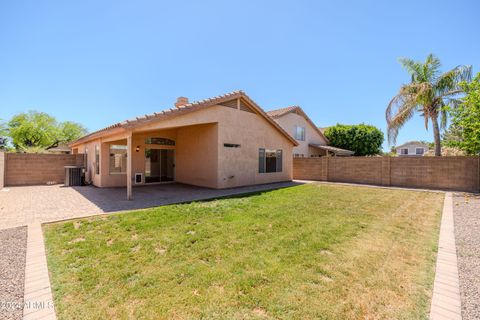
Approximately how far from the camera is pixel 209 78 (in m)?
18.1

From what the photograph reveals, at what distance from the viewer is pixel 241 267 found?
3455 mm

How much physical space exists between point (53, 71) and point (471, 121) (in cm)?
2918

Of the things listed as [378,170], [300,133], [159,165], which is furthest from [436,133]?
[159,165]

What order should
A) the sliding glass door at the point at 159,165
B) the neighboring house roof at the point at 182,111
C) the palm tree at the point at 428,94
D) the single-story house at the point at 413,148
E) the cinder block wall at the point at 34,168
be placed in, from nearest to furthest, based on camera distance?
1. the neighboring house roof at the point at 182,111
2. the cinder block wall at the point at 34,168
3. the sliding glass door at the point at 159,165
4. the palm tree at the point at 428,94
5. the single-story house at the point at 413,148

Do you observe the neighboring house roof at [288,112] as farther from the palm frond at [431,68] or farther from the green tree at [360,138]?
the palm frond at [431,68]

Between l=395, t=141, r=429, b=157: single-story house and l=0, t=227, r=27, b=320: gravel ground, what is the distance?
53.9m

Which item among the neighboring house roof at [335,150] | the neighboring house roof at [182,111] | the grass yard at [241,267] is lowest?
the grass yard at [241,267]

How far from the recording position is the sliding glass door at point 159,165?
46.0 feet

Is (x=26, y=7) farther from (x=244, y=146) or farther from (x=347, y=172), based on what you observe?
(x=347, y=172)

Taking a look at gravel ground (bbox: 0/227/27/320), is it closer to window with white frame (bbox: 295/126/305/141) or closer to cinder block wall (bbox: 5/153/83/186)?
cinder block wall (bbox: 5/153/83/186)

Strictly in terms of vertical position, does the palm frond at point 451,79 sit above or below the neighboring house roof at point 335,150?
above

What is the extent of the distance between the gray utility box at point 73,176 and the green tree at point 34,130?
29.0 metres

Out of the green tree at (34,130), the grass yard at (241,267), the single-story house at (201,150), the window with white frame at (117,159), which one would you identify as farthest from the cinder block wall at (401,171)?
the green tree at (34,130)

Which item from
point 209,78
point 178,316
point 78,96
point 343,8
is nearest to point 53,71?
point 78,96
